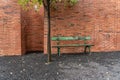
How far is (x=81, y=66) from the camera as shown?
8453 millimetres

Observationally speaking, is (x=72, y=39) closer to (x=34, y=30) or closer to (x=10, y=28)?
(x=34, y=30)

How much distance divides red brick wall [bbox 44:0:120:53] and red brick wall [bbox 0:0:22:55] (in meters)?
1.31

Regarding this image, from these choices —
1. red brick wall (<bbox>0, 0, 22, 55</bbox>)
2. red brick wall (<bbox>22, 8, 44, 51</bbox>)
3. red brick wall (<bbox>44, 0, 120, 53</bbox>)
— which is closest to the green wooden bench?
red brick wall (<bbox>44, 0, 120, 53</bbox>)

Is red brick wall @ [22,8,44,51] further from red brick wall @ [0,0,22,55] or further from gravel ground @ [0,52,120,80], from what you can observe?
gravel ground @ [0,52,120,80]

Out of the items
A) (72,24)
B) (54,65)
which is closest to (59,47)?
(72,24)

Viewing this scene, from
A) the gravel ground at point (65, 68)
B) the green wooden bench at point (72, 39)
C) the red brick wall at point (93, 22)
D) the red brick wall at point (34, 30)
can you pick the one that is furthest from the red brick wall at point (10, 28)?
the green wooden bench at point (72, 39)

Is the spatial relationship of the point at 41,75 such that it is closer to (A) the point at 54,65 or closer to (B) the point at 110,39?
(A) the point at 54,65

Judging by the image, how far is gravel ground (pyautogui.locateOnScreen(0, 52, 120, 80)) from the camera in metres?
7.02

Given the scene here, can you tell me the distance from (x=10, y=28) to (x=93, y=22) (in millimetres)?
3912

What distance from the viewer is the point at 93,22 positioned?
36.9 feet

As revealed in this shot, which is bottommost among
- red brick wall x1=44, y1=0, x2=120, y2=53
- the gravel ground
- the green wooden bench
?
the gravel ground

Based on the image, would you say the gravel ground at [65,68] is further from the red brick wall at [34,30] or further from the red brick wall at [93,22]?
the red brick wall at [34,30]

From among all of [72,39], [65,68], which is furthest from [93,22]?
[65,68]

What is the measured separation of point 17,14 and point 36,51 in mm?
2297
